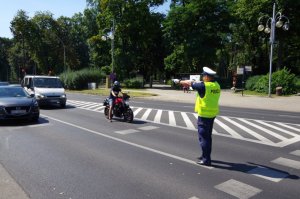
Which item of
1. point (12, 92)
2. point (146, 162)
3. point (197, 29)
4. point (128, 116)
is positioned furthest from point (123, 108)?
point (197, 29)

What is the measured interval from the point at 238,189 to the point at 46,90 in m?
14.8

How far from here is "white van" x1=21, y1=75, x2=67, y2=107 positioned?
1802 centimetres

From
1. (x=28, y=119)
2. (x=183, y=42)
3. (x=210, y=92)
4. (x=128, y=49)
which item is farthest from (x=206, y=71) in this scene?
(x=128, y=49)

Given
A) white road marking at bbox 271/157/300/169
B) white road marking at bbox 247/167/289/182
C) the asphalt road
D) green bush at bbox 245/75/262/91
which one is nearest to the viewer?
the asphalt road

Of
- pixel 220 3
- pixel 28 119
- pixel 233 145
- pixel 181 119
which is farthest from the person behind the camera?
pixel 220 3

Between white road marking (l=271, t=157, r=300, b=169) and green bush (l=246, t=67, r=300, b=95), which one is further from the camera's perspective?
green bush (l=246, t=67, r=300, b=95)

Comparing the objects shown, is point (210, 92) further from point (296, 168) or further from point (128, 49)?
point (128, 49)

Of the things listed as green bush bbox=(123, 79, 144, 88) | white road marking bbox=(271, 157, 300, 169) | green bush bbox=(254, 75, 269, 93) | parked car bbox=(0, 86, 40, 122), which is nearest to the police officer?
white road marking bbox=(271, 157, 300, 169)

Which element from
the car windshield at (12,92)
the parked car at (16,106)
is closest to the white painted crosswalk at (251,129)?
the parked car at (16,106)

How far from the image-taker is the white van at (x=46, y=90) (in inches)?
709

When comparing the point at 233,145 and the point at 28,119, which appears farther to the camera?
the point at 28,119

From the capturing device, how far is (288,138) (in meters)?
10.2

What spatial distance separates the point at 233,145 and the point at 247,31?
4618cm

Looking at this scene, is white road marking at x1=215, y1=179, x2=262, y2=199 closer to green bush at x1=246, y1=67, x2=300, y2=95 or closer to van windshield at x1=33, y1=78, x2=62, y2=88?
van windshield at x1=33, y1=78, x2=62, y2=88
